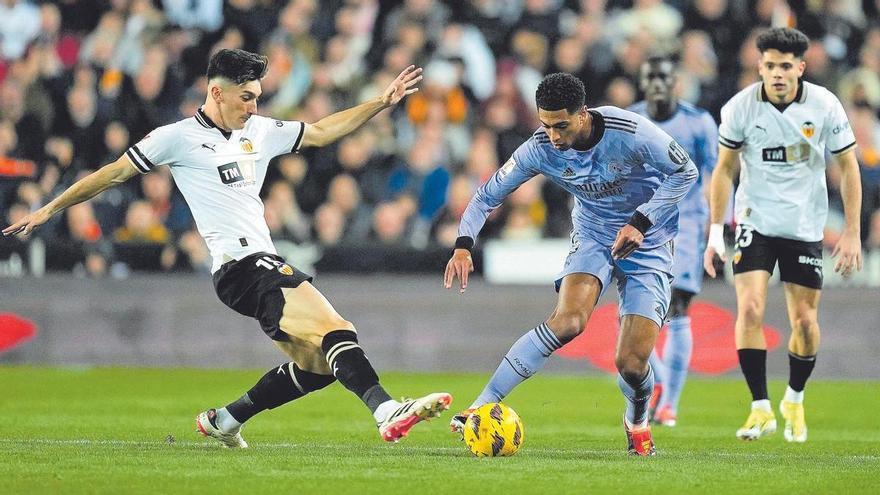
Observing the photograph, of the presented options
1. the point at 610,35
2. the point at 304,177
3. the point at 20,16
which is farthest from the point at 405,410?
the point at 20,16

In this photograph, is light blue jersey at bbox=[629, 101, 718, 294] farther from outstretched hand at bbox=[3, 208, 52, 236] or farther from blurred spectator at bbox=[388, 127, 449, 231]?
outstretched hand at bbox=[3, 208, 52, 236]

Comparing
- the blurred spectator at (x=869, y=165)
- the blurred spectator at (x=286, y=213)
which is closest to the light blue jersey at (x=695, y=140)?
the blurred spectator at (x=869, y=165)

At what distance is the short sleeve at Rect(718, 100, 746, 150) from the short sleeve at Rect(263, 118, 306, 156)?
2.97 metres

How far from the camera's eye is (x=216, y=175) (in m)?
8.54

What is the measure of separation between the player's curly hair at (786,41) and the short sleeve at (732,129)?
51 centimetres

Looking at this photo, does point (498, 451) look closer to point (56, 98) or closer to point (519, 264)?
point (519, 264)

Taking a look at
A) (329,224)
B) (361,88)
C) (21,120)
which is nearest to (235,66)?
(329,224)

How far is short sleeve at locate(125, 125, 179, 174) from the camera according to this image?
841 cm

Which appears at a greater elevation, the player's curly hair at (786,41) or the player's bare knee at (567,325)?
the player's curly hair at (786,41)

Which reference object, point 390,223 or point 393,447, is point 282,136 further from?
point 390,223

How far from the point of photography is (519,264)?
1530 cm

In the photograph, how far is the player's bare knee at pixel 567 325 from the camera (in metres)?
8.40

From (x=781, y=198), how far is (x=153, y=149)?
4.24 m

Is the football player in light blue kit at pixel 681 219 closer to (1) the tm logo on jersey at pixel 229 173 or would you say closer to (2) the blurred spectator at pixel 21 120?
(1) the tm logo on jersey at pixel 229 173
